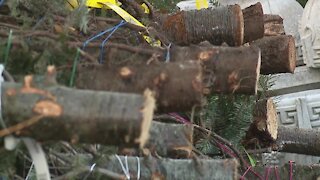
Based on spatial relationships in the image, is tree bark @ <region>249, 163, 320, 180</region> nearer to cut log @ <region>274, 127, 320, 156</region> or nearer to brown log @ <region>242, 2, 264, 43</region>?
cut log @ <region>274, 127, 320, 156</region>

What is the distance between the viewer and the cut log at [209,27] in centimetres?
227

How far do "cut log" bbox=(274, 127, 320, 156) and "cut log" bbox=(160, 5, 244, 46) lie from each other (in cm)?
123

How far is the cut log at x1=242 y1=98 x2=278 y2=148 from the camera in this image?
122 inches

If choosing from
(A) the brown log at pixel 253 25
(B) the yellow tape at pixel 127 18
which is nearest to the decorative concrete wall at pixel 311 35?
(A) the brown log at pixel 253 25

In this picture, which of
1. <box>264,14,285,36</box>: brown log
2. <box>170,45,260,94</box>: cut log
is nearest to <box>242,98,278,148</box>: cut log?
<box>264,14,285,36</box>: brown log

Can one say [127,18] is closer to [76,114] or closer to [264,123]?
[76,114]

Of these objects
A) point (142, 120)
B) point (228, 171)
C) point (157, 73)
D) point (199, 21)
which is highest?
point (199, 21)

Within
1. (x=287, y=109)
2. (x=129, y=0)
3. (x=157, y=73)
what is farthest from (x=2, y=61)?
(x=287, y=109)

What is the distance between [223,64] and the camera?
178 centimetres

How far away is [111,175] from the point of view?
1.90m

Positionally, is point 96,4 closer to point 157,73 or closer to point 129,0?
point 129,0

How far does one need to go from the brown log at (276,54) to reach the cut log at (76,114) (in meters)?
1.28

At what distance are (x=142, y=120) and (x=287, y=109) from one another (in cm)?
308

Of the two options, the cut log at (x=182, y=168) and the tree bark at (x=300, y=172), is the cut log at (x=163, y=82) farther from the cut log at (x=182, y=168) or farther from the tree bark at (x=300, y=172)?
the tree bark at (x=300, y=172)
